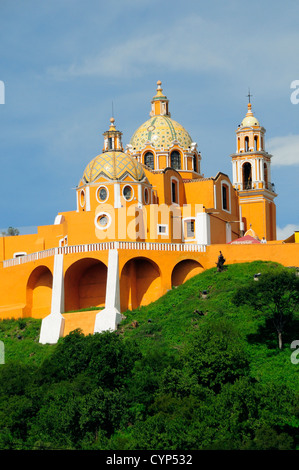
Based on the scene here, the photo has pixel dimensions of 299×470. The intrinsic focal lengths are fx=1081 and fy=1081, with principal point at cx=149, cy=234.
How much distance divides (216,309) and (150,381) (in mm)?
6247

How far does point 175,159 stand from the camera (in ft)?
160

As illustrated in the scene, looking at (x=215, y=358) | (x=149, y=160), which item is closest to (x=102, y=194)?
(x=149, y=160)

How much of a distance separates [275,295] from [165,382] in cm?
570

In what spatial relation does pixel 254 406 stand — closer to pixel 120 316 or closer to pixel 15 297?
pixel 120 316

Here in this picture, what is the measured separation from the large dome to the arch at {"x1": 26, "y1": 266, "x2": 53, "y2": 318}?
9305 mm

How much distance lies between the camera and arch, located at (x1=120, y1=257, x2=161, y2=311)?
132 feet

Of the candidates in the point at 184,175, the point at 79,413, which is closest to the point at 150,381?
the point at 79,413

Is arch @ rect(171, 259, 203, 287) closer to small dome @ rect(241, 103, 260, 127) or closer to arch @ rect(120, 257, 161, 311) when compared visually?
arch @ rect(120, 257, 161, 311)

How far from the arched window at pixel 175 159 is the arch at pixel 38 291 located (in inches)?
363

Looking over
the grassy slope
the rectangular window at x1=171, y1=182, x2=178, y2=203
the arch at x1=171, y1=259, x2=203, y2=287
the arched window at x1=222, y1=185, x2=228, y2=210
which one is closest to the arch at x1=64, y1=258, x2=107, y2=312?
the grassy slope

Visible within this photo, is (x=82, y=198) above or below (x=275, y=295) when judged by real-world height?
above

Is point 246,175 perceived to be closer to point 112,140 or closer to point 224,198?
point 224,198

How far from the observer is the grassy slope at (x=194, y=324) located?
3428cm

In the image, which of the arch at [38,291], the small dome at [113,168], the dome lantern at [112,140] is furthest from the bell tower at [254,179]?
the arch at [38,291]
